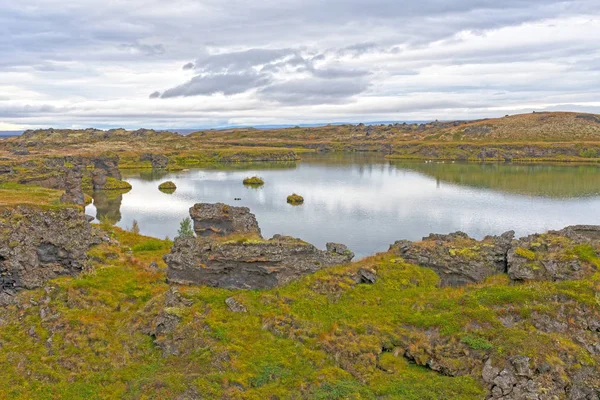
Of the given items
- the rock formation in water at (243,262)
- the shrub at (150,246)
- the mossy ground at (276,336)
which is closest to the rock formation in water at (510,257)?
the mossy ground at (276,336)

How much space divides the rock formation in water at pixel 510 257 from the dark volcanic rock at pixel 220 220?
21.4 metres

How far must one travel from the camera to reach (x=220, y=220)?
5094cm

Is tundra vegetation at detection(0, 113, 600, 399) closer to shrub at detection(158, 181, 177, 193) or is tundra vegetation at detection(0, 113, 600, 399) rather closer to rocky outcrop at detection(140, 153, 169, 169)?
shrub at detection(158, 181, 177, 193)

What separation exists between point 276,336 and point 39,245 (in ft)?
59.3

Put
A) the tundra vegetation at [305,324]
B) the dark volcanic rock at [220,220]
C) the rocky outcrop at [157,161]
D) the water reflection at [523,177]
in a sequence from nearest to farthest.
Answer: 1. the tundra vegetation at [305,324]
2. the dark volcanic rock at [220,220]
3. the water reflection at [523,177]
4. the rocky outcrop at [157,161]


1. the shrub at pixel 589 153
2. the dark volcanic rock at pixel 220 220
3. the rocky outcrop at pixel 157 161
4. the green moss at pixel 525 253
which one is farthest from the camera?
the shrub at pixel 589 153

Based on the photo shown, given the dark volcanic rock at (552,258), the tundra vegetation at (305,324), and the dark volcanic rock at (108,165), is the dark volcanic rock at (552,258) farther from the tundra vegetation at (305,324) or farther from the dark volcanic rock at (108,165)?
the dark volcanic rock at (108,165)

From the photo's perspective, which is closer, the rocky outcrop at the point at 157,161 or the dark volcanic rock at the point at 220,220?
the dark volcanic rock at the point at 220,220

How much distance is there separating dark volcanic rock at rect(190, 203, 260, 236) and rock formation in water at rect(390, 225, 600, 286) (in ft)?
70.2

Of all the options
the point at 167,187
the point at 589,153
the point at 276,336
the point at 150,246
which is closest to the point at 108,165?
the point at 167,187

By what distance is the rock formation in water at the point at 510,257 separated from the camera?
93.9 feet

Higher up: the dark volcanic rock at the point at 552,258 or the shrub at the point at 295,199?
the dark volcanic rock at the point at 552,258

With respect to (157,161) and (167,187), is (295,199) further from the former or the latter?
(157,161)

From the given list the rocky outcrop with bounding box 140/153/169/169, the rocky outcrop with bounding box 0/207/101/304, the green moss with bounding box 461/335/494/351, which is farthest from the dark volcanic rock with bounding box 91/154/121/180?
the green moss with bounding box 461/335/494/351
